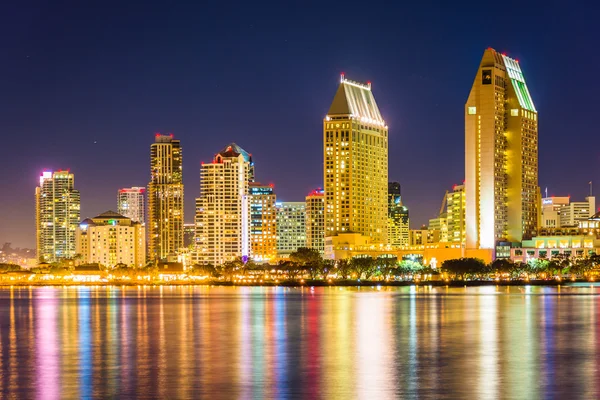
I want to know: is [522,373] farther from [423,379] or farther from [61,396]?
[61,396]

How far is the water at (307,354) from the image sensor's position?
51031mm

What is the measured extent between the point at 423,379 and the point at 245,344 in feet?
75.5

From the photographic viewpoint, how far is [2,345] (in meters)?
77.0

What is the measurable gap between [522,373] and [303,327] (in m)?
34.9

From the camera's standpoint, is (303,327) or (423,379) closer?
(423,379)

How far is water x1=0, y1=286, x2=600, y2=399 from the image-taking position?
51031 millimetres

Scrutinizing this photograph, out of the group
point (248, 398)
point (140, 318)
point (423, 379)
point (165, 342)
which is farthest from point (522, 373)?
point (140, 318)

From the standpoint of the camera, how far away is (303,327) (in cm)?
8900

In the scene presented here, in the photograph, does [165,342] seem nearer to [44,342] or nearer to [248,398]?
[44,342]

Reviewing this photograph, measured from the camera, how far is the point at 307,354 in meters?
66.8

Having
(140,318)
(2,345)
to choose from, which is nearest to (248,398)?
(2,345)

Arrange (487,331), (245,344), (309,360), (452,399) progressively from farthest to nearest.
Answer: (487,331), (245,344), (309,360), (452,399)

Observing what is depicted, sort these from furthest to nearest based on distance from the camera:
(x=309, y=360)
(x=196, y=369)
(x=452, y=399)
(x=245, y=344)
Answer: (x=245, y=344)
(x=309, y=360)
(x=196, y=369)
(x=452, y=399)

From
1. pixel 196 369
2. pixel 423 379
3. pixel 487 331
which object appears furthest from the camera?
pixel 487 331
